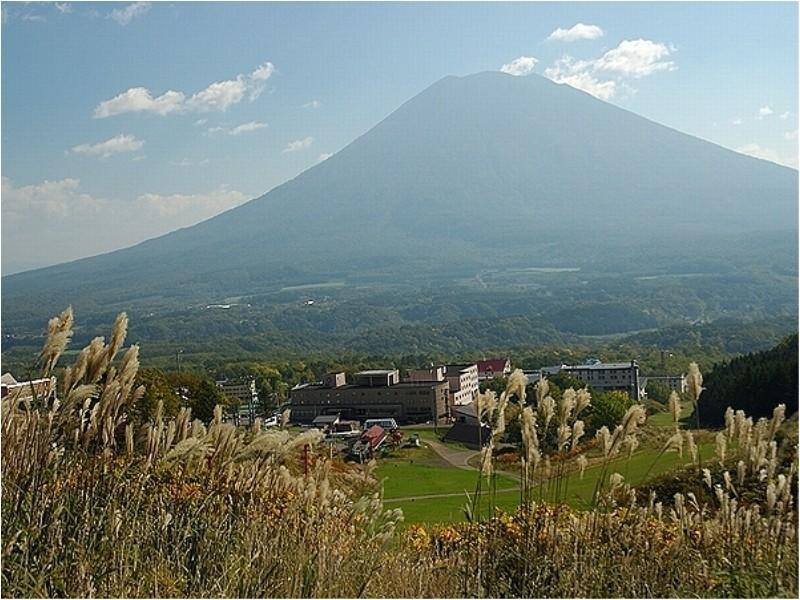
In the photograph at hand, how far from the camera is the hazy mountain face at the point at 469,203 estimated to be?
397ft

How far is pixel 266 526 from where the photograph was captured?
321cm

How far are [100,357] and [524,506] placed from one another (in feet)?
4.71

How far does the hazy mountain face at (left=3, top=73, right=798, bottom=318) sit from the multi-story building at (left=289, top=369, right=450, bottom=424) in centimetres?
6817

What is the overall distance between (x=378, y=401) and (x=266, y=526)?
84.1ft

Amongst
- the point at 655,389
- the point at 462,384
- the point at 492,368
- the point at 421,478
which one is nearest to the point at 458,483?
the point at 421,478

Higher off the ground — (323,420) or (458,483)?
(458,483)

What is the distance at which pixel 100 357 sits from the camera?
2.80 metres

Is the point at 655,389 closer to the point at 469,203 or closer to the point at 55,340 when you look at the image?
the point at 55,340

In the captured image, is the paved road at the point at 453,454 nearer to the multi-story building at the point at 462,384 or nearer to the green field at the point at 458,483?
the green field at the point at 458,483

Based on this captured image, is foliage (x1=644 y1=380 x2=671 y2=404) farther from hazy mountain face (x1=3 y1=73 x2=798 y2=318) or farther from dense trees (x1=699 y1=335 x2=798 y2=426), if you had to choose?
hazy mountain face (x1=3 y1=73 x2=798 y2=318)

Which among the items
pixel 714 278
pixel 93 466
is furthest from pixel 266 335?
pixel 93 466

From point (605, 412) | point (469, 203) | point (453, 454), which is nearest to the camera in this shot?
point (605, 412)

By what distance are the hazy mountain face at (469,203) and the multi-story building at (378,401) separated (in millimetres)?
68167

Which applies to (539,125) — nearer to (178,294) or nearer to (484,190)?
(484,190)
